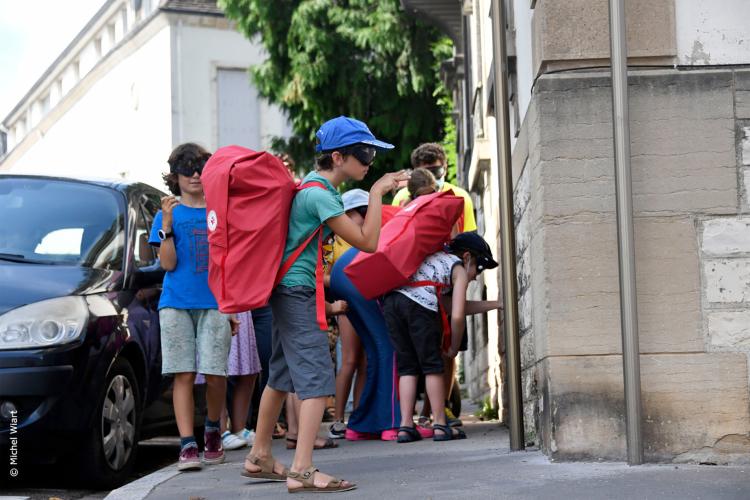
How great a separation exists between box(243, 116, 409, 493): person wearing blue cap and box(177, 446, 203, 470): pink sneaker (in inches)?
36.9

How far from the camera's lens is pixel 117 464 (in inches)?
269

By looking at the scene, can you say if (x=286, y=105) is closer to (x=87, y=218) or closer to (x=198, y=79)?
(x=198, y=79)

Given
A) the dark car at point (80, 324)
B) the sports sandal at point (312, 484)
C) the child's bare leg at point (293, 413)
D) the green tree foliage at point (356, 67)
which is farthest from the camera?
the green tree foliage at point (356, 67)

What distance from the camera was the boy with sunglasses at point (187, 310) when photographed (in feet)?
22.2

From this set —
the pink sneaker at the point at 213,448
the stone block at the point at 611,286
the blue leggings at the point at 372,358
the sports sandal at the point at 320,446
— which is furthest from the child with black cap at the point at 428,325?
the stone block at the point at 611,286

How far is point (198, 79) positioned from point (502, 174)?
37.2 meters

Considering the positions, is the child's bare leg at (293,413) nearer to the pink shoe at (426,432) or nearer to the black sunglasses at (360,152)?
the pink shoe at (426,432)

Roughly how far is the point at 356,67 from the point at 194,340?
21319mm

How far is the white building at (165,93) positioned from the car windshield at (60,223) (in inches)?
1288

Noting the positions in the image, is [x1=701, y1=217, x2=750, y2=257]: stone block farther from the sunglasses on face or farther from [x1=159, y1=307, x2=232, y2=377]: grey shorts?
the sunglasses on face

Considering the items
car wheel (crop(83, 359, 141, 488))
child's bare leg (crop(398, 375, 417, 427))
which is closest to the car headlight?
car wheel (crop(83, 359, 141, 488))

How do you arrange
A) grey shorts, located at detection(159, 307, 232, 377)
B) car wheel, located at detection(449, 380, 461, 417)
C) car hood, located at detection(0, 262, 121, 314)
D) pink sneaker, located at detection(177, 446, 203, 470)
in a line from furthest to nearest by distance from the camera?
car wheel, located at detection(449, 380, 461, 417) < grey shorts, located at detection(159, 307, 232, 377) < pink sneaker, located at detection(177, 446, 203, 470) < car hood, located at detection(0, 262, 121, 314)

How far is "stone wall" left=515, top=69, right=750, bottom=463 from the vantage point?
5.71 metres

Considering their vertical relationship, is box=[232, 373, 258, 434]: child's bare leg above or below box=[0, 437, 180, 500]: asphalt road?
above
